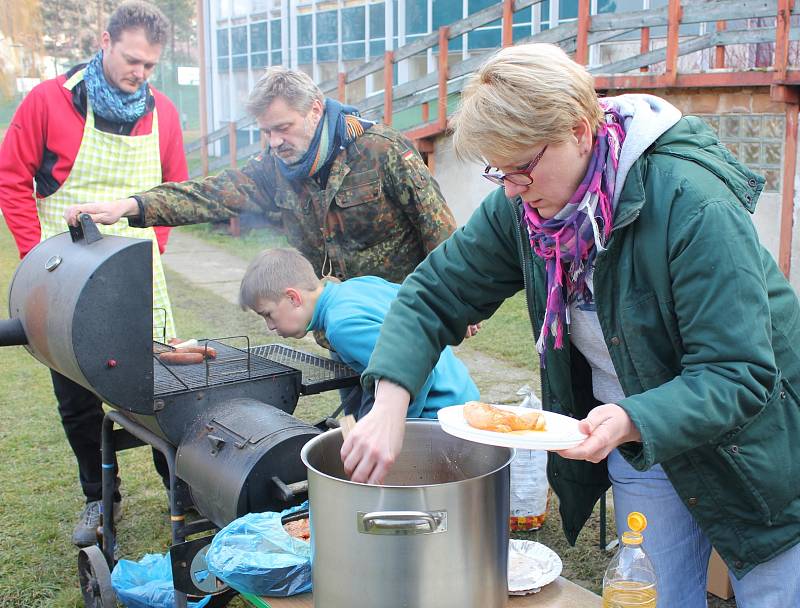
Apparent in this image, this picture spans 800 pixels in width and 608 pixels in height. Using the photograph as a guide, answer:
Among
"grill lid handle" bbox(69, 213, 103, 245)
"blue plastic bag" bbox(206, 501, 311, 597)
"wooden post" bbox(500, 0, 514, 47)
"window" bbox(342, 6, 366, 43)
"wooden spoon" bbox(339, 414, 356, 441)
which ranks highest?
"window" bbox(342, 6, 366, 43)

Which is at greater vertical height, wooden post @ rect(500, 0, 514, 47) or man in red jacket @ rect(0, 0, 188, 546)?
wooden post @ rect(500, 0, 514, 47)

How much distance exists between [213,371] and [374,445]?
1.34 m

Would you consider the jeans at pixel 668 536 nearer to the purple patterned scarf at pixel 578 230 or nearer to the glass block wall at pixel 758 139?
the purple patterned scarf at pixel 578 230

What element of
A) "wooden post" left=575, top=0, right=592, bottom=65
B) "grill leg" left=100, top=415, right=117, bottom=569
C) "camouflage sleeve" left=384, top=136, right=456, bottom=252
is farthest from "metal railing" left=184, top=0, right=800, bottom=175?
"grill leg" left=100, top=415, right=117, bottom=569

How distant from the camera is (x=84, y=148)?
3754mm

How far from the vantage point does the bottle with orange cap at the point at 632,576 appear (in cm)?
169

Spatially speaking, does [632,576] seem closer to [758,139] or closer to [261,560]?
[261,560]

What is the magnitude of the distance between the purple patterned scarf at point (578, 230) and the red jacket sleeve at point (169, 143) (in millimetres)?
2650

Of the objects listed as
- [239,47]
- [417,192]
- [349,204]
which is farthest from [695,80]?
[239,47]

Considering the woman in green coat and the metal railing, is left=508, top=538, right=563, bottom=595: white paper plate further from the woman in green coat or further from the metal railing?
the metal railing

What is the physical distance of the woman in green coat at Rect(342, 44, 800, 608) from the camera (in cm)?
146

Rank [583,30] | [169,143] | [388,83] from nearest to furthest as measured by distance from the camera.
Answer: [169,143] < [583,30] < [388,83]

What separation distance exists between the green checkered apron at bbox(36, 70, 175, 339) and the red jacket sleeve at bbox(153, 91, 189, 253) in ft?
0.22

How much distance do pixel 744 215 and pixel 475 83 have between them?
533mm
